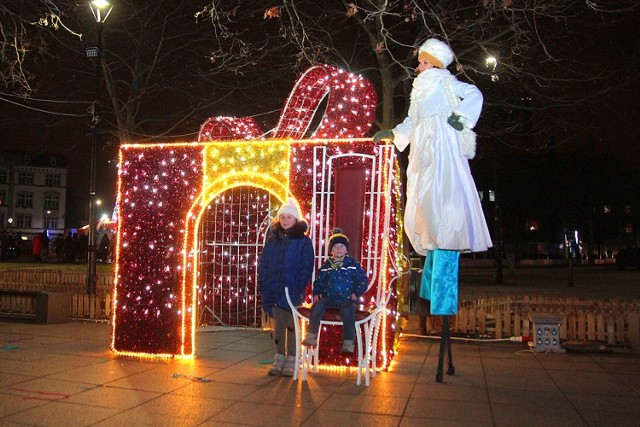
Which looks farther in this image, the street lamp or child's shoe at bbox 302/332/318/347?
the street lamp

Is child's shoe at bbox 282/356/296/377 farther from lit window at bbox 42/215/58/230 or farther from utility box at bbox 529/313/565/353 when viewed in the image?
lit window at bbox 42/215/58/230

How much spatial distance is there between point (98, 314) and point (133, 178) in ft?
14.5

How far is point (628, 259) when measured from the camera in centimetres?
3609

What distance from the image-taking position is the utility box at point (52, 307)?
10070 mm

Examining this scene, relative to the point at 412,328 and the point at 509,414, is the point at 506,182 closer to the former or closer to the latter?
the point at 412,328

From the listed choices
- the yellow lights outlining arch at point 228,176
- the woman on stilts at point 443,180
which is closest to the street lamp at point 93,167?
the yellow lights outlining arch at point 228,176

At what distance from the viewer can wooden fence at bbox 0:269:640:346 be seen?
8781 millimetres

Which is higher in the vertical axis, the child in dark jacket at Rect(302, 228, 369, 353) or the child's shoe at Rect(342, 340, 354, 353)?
the child in dark jacket at Rect(302, 228, 369, 353)

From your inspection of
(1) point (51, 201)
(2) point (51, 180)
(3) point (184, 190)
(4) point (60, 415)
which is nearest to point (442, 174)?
(3) point (184, 190)

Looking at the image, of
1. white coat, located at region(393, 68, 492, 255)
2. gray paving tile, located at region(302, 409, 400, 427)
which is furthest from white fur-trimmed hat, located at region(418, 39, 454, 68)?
gray paving tile, located at region(302, 409, 400, 427)

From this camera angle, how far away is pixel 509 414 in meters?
4.95

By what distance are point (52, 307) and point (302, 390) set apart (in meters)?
6.48

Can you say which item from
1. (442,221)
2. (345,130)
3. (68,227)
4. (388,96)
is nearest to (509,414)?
(442,221)

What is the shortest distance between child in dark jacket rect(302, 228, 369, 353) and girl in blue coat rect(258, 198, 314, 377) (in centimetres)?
23
